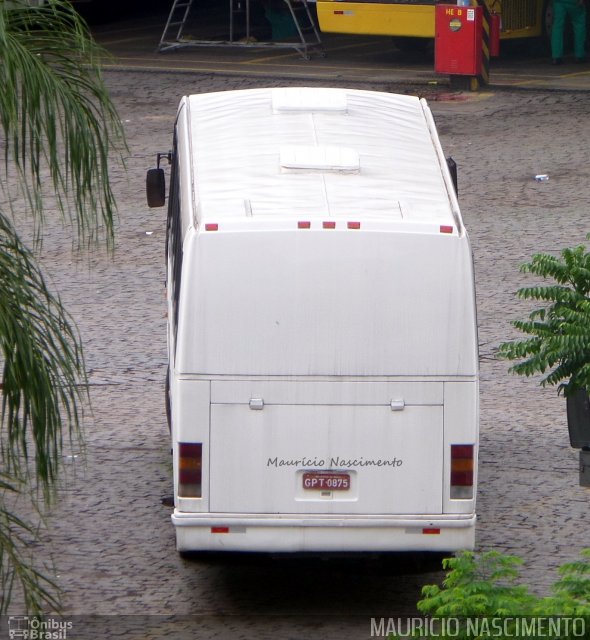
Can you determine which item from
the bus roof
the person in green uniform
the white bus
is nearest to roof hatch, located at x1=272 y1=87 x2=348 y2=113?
the bus roof

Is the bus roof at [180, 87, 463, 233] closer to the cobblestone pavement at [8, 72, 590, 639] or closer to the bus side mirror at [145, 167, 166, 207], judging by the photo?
the bus side mirror at [145, 167, 166, 207]

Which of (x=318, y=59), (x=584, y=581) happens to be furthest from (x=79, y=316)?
(x=318, y=59)

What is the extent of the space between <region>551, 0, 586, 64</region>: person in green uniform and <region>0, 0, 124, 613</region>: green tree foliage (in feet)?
70.5

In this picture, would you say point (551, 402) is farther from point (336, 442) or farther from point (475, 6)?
point (475, 6)

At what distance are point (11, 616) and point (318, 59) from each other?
21.2 m

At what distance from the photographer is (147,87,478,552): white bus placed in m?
6.85

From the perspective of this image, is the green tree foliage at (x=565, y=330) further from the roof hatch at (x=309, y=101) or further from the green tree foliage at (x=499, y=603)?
the roof hatch at (x=309, y=101)

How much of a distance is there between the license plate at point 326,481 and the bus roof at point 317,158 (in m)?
1.37

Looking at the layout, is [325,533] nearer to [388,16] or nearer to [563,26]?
[388,16]

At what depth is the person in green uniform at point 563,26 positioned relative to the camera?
24.5 meters

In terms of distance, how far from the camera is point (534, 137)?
19312mm

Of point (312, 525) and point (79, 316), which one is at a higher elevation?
point (312, 525)

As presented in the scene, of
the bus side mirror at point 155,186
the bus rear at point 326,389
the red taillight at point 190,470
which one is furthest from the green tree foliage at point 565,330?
the bus side mirror at point 155,186

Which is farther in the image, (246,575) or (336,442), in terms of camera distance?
(246,575)
